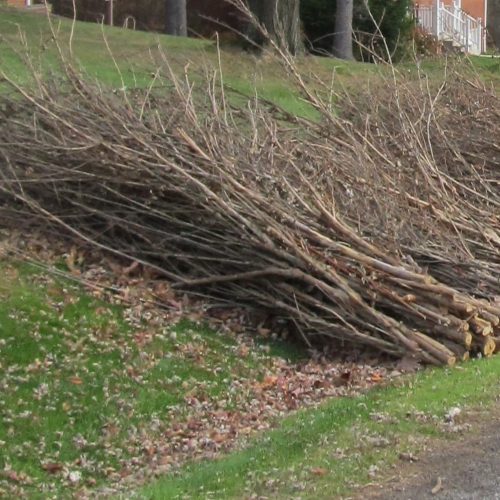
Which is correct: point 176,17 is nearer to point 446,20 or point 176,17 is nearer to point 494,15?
point 446,20

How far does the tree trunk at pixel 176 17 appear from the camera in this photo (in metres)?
28.9

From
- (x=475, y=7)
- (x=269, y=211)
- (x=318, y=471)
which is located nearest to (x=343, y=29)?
(x=269, y=211)

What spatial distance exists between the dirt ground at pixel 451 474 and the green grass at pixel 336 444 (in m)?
0.14

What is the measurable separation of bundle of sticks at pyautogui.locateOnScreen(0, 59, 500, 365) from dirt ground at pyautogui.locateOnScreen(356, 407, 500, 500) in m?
2.39

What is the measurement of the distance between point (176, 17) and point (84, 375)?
21847 mm

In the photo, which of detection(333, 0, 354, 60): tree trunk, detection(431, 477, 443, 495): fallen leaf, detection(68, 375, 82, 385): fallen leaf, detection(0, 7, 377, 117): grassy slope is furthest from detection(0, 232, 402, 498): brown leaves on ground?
detection(333, 0, 354, 60): tree trunk

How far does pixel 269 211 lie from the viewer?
977cm

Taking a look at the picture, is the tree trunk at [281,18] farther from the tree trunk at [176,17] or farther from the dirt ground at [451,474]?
the dirt ground at [451,474]

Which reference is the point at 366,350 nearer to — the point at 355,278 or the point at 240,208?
the point at 355,278

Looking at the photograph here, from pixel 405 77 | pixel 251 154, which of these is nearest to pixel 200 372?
pixel 251 154

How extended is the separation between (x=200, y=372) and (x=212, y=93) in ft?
11.6

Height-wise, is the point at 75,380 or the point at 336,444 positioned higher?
the point at 336,444

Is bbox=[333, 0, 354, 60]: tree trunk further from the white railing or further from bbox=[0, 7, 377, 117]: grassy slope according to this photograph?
the white railing

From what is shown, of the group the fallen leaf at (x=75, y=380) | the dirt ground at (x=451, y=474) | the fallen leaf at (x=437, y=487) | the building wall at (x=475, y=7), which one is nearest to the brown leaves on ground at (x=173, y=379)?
the fallen leaf at (x=75, y=380)
